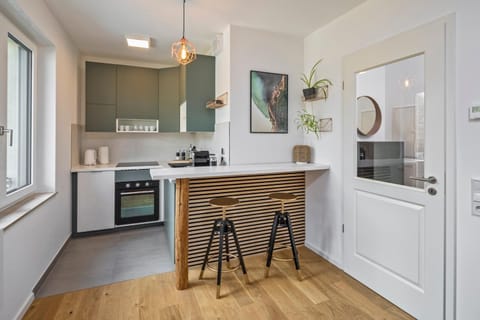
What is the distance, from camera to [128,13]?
2.67m

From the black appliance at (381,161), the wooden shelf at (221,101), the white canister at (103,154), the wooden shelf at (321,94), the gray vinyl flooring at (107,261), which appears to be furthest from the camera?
the white canister at (103,154)

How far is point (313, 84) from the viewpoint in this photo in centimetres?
309

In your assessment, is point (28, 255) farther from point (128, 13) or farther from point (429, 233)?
point (429, 233)

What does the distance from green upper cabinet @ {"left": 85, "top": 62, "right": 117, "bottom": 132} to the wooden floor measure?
2.52m

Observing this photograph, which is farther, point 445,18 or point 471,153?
point 445,18

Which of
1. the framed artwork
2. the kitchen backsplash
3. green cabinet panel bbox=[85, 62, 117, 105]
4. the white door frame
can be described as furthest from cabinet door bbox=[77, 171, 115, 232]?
the white door frame

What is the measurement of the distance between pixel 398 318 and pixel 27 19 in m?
3.77

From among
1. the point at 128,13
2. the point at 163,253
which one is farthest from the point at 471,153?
the point at 128,13

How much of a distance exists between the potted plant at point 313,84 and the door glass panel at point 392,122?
46cm

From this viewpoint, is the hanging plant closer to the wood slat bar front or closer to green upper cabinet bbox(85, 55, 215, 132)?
the wood slat bar front

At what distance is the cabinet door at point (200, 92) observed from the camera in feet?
11.4

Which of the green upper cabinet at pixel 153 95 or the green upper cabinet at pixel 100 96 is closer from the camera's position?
the green upper cabinet at pixel 153 95

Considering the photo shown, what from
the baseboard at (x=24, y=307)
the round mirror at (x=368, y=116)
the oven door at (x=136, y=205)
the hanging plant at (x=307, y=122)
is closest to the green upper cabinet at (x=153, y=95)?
the oven door at (x=136, y=205)

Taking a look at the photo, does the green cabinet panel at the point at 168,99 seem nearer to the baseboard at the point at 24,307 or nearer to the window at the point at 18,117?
the window at the point at 18,117
